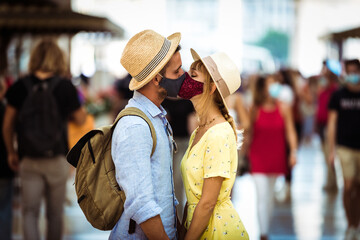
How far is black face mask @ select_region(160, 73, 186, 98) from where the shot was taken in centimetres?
257

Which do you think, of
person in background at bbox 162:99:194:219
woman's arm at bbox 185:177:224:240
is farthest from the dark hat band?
person in background at bbox 162:99:194:219

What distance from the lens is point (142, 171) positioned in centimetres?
234

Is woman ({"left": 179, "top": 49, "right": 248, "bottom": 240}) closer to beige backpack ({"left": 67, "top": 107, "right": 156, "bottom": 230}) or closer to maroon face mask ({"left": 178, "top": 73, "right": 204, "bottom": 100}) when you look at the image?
maroon face mask ({"left": 178, "top": 73, "right": 204, "bottom": 100})

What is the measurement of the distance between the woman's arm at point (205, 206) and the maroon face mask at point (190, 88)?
0.47 metres

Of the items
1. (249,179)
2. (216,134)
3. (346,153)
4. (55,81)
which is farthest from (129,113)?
(249,179)

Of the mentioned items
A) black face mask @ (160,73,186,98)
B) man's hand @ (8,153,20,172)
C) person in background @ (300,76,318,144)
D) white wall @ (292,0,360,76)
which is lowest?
white wall @ (292,0,360,76)

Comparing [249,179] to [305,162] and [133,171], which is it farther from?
[133,171]

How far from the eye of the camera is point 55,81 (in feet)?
15.0

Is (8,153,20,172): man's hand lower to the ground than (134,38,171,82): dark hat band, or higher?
lower

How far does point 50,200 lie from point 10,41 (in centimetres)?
953

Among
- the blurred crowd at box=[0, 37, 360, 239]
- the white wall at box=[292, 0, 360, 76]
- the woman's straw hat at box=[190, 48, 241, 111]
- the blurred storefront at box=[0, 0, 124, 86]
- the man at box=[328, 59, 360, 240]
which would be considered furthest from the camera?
the white wall at box=[292, 0, 360, 76]

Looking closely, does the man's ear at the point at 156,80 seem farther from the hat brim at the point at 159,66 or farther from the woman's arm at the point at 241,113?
the woman's arm at the point at 241,113

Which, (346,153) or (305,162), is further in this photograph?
(305,162)

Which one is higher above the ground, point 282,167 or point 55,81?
point 55,81
